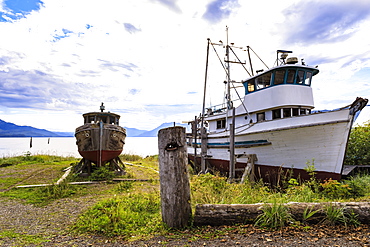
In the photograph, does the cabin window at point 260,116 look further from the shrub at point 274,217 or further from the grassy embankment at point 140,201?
the shrub at point 274,217

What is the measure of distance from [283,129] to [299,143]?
876 millimetres

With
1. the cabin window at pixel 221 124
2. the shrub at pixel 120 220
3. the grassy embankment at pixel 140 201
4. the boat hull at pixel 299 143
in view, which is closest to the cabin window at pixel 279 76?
the boat hull at pixel 299 143

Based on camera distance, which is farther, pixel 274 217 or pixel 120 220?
pixel 120 220

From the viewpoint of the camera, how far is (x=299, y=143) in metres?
10.2

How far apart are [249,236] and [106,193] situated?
18.4 ft

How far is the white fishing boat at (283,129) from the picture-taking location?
936 cm

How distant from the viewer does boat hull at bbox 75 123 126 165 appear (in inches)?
455

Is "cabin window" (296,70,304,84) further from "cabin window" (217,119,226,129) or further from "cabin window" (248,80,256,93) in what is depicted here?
"cabin window" (217,119,226,129)

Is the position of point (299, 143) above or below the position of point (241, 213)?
above

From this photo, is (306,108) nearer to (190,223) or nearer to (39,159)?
(190,223)

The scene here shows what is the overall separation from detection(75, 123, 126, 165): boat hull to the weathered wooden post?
7901 millimetres

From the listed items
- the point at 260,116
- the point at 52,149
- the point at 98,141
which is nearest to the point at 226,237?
the point at 98,141

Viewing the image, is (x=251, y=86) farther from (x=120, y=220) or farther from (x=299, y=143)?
(x=120, y=220)

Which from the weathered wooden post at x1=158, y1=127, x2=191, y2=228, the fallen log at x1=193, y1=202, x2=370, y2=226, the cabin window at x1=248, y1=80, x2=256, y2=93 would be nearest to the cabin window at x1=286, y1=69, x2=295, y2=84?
the cabin window at x1=248, y1=80, x2=256, y2=93
